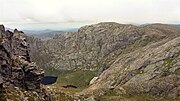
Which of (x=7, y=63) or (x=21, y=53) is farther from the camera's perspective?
(x=21, y=53)

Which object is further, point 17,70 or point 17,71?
point 17,70

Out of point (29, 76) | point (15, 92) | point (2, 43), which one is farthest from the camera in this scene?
point (29, 76)

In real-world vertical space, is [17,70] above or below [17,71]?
above

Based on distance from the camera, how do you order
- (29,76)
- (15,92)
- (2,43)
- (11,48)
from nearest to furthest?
A: 1. (15,92)
2. (2,43)
3. (29,76)
4. (11,48)

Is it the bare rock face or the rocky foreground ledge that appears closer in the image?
the rocky foreground ledge

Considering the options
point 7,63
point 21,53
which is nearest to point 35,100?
point 7,63

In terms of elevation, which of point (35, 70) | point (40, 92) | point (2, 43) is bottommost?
point (40, 92)

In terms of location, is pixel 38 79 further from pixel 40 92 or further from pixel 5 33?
pixel 5 33

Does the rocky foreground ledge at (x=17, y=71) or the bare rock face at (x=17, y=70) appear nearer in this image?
the rocky foreground ledge at (x=17, y=71)

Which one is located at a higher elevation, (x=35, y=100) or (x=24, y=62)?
(x=24, y=62)
